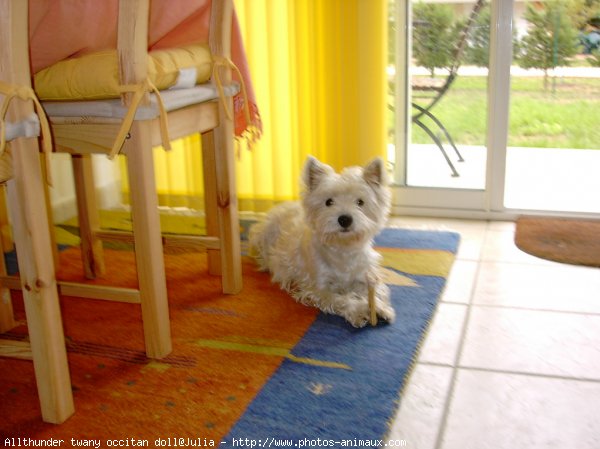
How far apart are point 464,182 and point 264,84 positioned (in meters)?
1.05

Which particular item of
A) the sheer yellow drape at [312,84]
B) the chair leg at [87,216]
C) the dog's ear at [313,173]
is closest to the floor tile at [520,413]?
the dog's ear at [313,173]

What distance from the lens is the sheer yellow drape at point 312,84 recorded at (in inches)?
120

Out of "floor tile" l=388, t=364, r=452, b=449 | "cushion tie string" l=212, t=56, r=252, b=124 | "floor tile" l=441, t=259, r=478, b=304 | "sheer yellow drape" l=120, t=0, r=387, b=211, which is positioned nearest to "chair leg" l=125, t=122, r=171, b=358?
"cushion tie string" l=212, t=56, r=252, b=124

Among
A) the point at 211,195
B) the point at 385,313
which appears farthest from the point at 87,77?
the point at 385,313

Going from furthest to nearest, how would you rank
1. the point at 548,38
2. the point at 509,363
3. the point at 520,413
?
the point at 548,38 < the point at 509,363 < the point at 520,413

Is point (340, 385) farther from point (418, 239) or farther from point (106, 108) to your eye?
point (418, 239)

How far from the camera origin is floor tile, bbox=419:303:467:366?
194cm

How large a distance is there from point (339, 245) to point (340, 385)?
0.57 metres

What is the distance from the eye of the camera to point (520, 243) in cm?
290

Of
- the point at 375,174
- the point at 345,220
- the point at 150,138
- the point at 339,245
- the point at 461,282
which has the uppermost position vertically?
the point at 150,138

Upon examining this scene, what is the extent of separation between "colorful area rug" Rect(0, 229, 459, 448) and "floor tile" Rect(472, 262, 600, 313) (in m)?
0.18

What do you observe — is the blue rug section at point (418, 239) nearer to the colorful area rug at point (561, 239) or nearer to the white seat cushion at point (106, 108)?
the colorful area rug at point (561, 239)

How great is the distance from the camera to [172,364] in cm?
192

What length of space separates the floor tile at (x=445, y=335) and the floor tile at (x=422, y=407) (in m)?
0.06
